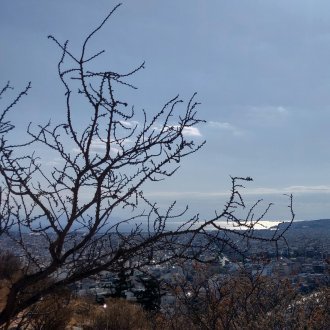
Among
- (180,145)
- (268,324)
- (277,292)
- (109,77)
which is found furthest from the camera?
(277,292)

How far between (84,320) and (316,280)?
535 centimetres

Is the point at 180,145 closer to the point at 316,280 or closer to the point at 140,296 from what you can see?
the point at 316,280

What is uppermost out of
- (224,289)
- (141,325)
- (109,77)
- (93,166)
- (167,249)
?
(109,77)

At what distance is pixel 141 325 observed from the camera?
10.4 meters

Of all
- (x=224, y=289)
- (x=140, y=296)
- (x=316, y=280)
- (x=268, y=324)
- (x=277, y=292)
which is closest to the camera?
(x=268, y=324)

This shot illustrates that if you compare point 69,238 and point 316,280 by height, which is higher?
point 69,238

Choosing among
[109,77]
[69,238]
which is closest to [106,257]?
[69,238]

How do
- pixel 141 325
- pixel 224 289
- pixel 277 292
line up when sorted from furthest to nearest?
1. pixel 141 325
2. pixel 277 292
3. pixel 224 289

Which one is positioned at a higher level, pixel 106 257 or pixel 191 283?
pixel 106 257

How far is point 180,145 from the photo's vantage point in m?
2.51

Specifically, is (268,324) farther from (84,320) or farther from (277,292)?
(84,320)

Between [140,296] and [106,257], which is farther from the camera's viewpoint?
[140,296]

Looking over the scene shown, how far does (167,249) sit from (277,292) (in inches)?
240

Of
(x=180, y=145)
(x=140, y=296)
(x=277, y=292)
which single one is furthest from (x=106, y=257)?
(x=140, y=296)
